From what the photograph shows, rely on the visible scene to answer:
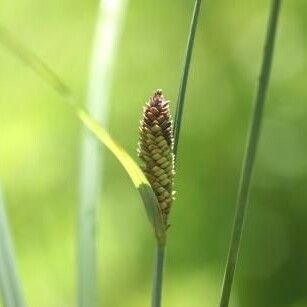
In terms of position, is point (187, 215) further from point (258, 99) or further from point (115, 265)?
point (258, 99)

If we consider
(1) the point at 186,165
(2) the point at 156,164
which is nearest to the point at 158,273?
(2) the point at 156,164

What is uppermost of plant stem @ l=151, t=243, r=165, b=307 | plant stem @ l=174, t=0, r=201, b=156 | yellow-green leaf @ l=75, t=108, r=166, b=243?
plant stem @ l=174, t=0, r=201, b=156

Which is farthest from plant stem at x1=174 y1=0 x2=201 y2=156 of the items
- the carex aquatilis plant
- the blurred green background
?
the blurred green background

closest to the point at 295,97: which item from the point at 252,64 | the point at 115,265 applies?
the point at 252,64

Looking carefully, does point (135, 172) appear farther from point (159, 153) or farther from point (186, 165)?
point (186, 165)

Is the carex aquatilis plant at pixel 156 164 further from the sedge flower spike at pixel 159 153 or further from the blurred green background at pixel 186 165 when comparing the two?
the blurred green background at pixel 186 165

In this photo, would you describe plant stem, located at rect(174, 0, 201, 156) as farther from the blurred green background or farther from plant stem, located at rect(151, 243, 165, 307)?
the blurred green background

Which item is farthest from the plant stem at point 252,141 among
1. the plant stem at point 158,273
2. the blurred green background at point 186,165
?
the blurred green background at point 186,165
